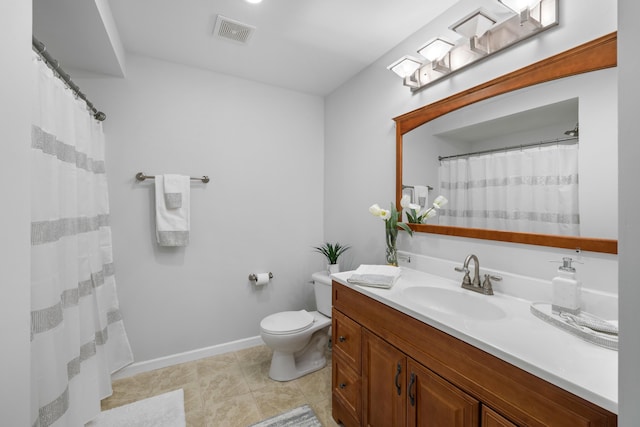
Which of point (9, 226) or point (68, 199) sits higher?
point (68, 199)

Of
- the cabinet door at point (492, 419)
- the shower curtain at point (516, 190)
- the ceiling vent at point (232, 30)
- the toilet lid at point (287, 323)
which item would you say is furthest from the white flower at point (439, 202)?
the ceiling vent at point (232, 30)

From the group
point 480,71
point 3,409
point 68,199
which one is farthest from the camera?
point 480,71

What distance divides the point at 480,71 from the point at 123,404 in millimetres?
2940

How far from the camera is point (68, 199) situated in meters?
1.42

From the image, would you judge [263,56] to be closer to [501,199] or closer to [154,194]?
[154,194]

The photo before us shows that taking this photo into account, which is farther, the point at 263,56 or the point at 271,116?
the point at 271,116

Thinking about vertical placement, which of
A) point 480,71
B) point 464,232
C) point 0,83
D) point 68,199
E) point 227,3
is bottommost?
point 464,232

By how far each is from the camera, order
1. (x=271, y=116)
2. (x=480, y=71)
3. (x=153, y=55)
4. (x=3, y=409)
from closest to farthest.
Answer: (x=3, y=409) < (x=480, y=71) < (x=153, y=55) < (x=271, y=116)

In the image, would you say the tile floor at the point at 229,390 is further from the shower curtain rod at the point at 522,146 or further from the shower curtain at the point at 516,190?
the shower curtain rod at the point at 522,146

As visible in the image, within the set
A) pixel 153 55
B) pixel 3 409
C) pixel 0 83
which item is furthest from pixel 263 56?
pixel 3 409

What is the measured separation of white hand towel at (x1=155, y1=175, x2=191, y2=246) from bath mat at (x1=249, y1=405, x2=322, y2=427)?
1.37 m

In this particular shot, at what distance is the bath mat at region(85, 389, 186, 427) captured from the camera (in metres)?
1.68

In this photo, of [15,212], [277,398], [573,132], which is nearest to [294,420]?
[277,398]

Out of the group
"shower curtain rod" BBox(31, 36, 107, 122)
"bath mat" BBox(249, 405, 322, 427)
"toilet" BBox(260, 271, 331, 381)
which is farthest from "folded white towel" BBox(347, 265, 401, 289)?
"shower curtain rod" BBox(31, 36, 107, 122)
